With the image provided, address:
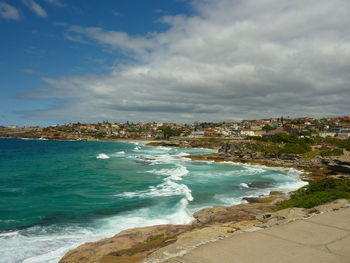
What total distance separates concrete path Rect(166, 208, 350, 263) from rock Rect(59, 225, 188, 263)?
547 cm

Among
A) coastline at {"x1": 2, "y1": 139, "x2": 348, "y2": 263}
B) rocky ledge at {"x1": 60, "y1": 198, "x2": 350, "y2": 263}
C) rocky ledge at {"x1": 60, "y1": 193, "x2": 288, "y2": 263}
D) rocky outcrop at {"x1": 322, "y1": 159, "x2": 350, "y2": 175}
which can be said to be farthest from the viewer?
rocky outcrop at {"x1": 322, "y1": 159, "x2": 350, "y2": 175}

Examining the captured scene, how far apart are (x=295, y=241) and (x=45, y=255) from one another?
35.5ft

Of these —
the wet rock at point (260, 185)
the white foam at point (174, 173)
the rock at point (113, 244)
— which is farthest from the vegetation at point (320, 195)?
the white foam at point (174, 173)

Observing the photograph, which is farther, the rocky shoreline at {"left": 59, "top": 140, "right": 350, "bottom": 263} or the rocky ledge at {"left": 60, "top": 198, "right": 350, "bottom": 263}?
the rocky ledge at {"left": 60, "top": 198, "right": 350, "bottom": 263}

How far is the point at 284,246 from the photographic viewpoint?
236 inches

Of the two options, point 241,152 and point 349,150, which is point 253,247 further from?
point 349,150

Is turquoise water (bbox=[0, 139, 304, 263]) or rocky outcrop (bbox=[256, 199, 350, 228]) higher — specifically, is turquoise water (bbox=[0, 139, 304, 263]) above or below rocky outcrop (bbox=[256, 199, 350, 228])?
below

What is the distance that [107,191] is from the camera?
26.3m

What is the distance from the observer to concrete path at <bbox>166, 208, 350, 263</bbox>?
5.36 m

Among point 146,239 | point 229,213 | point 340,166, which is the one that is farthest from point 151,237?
point 340,166

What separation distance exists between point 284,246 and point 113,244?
741cm

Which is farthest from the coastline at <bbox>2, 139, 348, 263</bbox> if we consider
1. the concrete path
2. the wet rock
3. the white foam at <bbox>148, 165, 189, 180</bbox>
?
the white foam at <bbox>148, 165, 189, 180</bbox>

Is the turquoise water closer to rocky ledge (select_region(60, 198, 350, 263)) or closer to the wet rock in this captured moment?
the wet rock

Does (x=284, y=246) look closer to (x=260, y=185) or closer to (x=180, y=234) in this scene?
(x=180, y=234)
